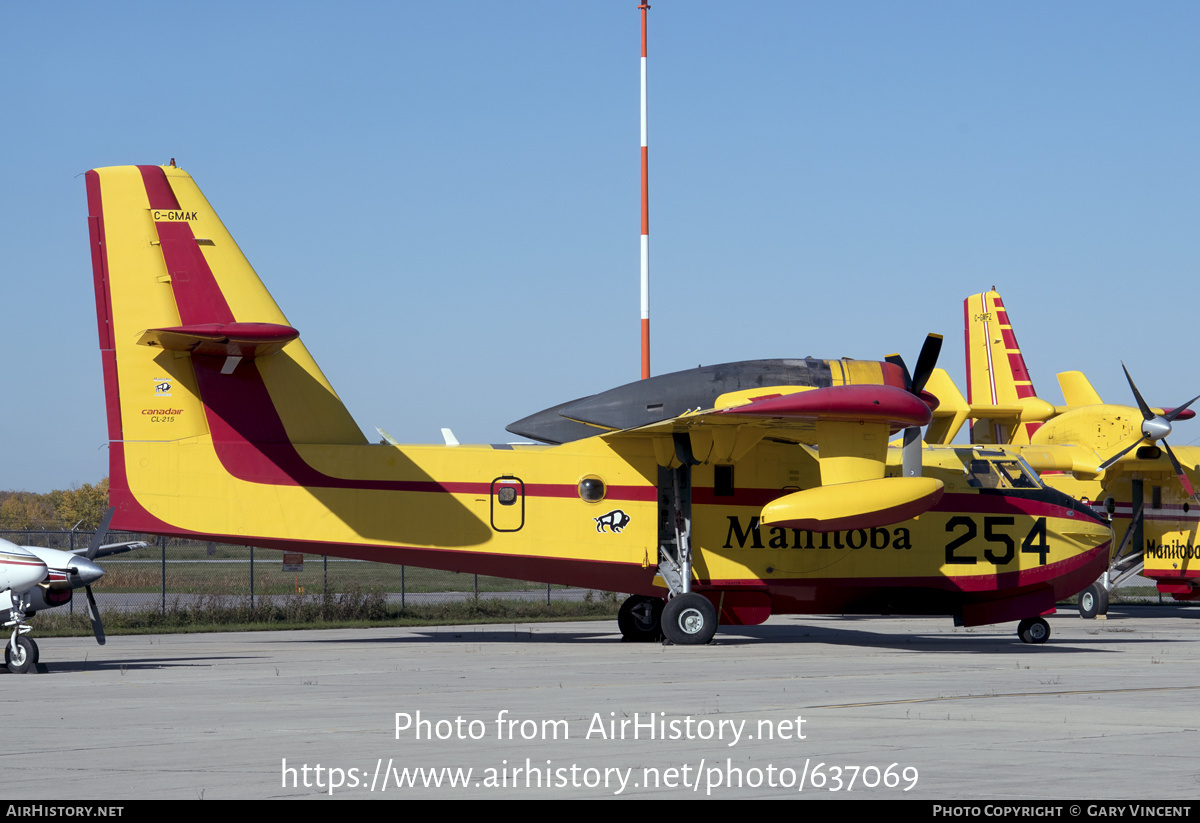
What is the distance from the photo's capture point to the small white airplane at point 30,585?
18219mm

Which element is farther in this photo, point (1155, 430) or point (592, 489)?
point (1155, 430)

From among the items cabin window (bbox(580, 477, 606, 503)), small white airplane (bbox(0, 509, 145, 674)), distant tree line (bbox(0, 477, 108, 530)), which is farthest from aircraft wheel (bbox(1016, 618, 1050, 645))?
distant tree line (bbox(0, 477, 108, 530))

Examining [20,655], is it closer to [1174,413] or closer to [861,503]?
[861,503]

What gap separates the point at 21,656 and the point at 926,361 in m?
15.0

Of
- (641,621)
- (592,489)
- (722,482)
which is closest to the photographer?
(592,489)

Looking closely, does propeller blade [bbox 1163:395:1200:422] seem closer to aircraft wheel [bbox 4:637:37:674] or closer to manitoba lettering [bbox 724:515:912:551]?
manitoba lettering [bbox 724:515:912:551]

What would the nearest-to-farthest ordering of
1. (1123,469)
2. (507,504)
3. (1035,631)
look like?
(507,504), (1035,631), (1123,469)

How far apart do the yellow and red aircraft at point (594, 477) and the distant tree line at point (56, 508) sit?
71597 mm

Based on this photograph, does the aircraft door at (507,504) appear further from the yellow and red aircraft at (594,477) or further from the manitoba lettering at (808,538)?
the manitoba lettering at (808,538)

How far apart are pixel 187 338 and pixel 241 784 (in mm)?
13425

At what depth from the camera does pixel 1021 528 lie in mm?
23625

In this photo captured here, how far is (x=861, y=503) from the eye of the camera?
20.0 meters

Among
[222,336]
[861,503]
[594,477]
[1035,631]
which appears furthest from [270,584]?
[861,503]
